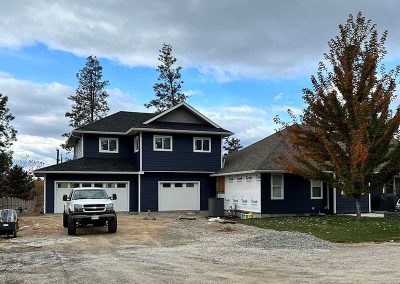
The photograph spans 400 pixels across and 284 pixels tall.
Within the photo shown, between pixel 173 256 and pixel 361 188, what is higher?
pixel 361 188

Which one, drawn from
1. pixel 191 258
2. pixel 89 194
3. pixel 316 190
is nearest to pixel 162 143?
pixel 316 190

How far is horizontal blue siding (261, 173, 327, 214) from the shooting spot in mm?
26969

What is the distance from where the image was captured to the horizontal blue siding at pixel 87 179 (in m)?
30.9

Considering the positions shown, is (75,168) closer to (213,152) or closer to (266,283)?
(213,152)

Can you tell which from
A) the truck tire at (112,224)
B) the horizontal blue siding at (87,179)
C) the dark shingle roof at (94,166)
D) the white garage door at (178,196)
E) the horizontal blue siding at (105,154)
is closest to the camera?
the truck tire at (112,224)

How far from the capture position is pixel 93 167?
3144 cm

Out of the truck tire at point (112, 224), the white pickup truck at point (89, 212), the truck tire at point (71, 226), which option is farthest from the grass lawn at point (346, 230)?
the truck tire at point (71, 226)

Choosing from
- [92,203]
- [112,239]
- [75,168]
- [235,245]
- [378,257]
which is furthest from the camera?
[75,168]

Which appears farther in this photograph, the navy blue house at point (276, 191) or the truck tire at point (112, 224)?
the navy blue house at point (276, 191)

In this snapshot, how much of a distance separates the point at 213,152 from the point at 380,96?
15.2 m

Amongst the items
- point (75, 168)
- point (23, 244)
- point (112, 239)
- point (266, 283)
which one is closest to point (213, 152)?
point (75, 168)

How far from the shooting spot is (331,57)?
859 inches

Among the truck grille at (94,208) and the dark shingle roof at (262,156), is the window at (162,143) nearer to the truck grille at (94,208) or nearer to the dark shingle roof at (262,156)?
the dark shingle roof at (262,156)

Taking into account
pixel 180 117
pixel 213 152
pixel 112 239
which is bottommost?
pixel 112 239
